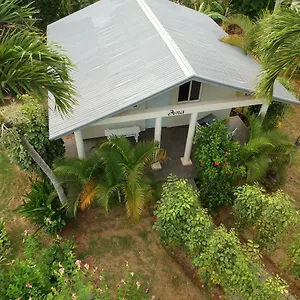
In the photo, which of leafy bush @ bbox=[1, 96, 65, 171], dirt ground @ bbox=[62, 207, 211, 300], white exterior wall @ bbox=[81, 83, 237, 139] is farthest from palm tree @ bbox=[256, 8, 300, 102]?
leafy bush @ bbox=[1, 96, 65, 171]

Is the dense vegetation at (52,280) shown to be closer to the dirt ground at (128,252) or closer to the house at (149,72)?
the dirt ground at (128,252)

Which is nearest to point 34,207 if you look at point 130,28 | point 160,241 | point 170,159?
point 160,241

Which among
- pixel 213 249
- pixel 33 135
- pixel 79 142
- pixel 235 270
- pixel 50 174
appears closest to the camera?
pixel 235 270

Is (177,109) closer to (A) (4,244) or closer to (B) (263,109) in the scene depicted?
(B) (263,109)

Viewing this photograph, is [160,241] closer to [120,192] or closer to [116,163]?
[120,192]

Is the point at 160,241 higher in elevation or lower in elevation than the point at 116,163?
lower

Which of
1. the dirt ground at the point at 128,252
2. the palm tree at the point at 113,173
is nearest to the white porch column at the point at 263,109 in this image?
the palm tree at the point at 113,173

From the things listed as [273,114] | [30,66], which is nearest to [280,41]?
[273,114]
